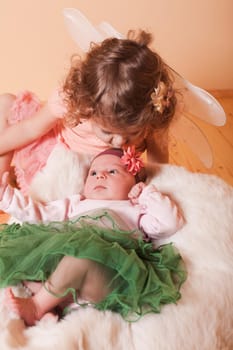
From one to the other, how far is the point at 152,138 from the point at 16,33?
117cm

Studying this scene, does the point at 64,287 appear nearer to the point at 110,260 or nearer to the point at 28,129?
the point at 110,260

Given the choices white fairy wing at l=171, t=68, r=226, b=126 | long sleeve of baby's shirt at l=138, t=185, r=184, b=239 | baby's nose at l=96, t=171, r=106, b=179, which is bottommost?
long sleeve of baby's shirt at l=138, t=185, r=184, b=239

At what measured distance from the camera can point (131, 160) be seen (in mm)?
1208

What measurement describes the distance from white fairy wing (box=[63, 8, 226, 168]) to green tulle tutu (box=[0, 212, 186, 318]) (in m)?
0.34

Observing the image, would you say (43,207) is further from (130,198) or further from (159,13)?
(159,13)

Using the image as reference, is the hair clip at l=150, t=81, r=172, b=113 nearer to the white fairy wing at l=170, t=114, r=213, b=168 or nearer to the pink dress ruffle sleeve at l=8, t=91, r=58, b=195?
the white fairy wing at l=170, t=114, r=213, b=168

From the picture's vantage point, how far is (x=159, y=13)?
2.34m

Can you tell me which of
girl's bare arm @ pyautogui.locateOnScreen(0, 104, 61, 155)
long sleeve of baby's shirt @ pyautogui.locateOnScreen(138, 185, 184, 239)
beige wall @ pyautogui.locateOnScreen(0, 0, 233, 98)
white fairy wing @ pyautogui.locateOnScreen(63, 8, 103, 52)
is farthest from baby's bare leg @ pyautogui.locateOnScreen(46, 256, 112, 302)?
beige wall @ pyautogui.locateOnScreen(0, 0, 233, 98)

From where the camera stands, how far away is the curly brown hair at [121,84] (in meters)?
1.10

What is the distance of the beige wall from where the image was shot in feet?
7.34

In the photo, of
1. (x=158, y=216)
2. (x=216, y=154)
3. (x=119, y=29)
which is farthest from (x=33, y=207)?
(x=119, y=29)

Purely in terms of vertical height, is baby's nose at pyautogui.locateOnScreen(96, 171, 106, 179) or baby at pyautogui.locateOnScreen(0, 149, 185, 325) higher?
baby's nose at pyautogui.locateOnScreen(96, 171, 106, 179)

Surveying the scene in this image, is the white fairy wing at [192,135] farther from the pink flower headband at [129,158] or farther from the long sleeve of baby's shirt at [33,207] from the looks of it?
the long sleeve of baby's shirt at [33,207]

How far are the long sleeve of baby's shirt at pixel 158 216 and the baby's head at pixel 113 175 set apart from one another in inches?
2.6
